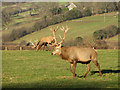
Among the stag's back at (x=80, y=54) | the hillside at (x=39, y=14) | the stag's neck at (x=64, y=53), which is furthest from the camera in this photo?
the hillside at (x=39, y=14)

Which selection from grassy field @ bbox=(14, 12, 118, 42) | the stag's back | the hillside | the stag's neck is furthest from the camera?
grassy field @ bbox=(14, 12, 118, 42)

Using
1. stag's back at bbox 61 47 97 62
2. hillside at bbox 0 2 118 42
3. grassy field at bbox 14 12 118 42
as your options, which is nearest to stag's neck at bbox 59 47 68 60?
stag's back at bbox 61 47 97 62

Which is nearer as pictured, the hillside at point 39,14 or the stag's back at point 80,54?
the stag's back at point 80,54

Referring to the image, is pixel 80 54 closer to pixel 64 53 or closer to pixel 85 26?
pixel 64 53

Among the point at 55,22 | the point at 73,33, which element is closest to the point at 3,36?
the point at 73,33

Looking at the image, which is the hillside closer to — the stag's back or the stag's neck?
the stag's neck

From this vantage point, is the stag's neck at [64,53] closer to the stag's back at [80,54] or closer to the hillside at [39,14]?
the stag's back at [80,54]

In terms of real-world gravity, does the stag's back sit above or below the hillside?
below

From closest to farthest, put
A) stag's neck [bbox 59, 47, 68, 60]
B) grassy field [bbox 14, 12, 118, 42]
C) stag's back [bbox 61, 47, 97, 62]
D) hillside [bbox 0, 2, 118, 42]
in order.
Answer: stag's back [bbox 61, 47, 97, 62] → stag's neck [bbox 59, 47, 68, 60] → hillside [bbox 0, 2, 118, 42] → grassy field [bbox 14, 12, 118, 42]

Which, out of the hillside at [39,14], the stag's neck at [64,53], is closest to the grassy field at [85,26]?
the hillside at [39,14]

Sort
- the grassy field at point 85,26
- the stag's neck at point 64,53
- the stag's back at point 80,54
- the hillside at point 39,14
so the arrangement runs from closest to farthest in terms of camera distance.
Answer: the stag's back at point 80,54 < the stag's neck at point 64,53 < the hillside at point 39,14 < the grassy field at point 85,26

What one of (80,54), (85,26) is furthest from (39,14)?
(80,54)

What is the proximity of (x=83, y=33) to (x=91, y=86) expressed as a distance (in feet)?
195

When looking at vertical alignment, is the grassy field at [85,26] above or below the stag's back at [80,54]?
above
